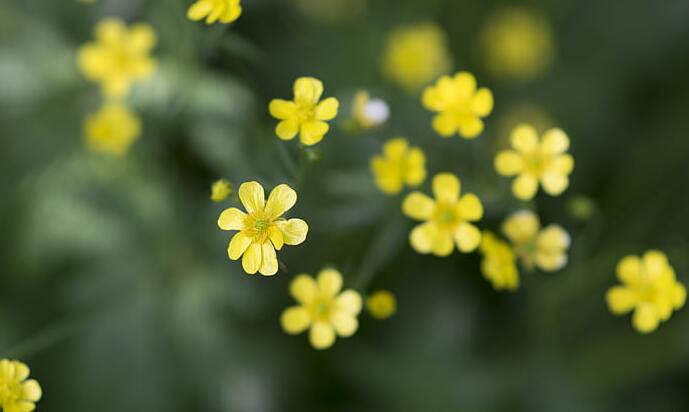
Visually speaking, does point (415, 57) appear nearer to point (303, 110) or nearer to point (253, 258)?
point (303, 110)

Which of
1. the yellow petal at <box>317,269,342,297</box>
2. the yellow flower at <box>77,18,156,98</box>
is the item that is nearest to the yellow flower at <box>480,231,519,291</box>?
the yellow petal at <box>317,269,342,297</box>

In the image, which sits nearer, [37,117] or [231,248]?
[231,248]

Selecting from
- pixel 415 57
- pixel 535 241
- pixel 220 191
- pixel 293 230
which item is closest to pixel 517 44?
pixel 415 57

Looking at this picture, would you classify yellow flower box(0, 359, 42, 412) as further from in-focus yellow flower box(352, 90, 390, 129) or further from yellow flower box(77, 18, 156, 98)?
yellow flower box(77, 18, 156, 98)

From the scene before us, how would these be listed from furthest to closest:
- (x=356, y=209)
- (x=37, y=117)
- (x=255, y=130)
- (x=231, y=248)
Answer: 1. (x=37, y=117)
2. (x=255, y=130)
3. (x=356, y=209)
4. (x=231, y=248)

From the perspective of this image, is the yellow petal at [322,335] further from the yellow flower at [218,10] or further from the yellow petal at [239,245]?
the yellow flower at [218,10]

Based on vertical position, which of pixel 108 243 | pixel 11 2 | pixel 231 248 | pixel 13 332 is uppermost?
pixel 11 2

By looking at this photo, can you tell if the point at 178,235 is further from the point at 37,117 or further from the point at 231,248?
the point at 231,248

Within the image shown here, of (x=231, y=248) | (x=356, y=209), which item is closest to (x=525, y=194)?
(x=356, y=209)
